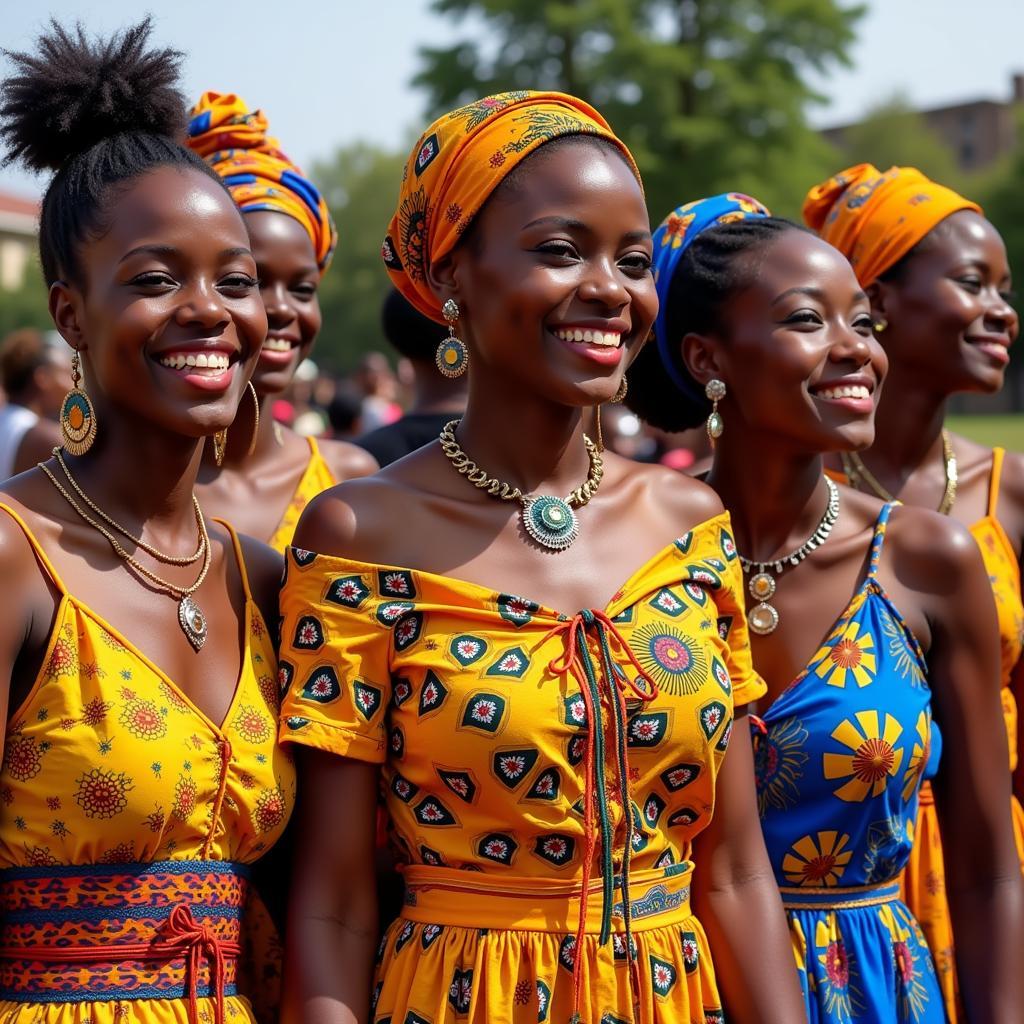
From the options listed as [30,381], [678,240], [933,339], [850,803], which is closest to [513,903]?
[850,803]

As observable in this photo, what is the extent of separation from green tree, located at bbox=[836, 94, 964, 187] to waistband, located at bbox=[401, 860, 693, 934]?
61.0m

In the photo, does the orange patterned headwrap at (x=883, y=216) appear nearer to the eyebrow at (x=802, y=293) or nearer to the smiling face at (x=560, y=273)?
the eyebrow at (x=802, y=293)

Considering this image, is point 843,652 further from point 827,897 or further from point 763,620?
point 827,897

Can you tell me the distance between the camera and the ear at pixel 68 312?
2.79 meters

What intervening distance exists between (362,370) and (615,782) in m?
14.1

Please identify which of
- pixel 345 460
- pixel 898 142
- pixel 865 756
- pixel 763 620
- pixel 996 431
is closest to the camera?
pixel 865 756

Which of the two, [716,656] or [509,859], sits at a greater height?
[716,656]

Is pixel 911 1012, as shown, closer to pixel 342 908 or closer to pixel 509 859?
pixel 509 859

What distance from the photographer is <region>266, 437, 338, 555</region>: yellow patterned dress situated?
14.3ft

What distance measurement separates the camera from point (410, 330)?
5.87m

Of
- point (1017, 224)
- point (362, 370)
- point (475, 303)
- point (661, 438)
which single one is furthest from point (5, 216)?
point (475, 303)

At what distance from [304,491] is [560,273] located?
6.47ft

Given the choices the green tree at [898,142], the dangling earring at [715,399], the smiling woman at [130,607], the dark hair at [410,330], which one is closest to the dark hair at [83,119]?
the smiling woman at [130,607]

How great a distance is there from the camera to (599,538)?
2.91 meters
